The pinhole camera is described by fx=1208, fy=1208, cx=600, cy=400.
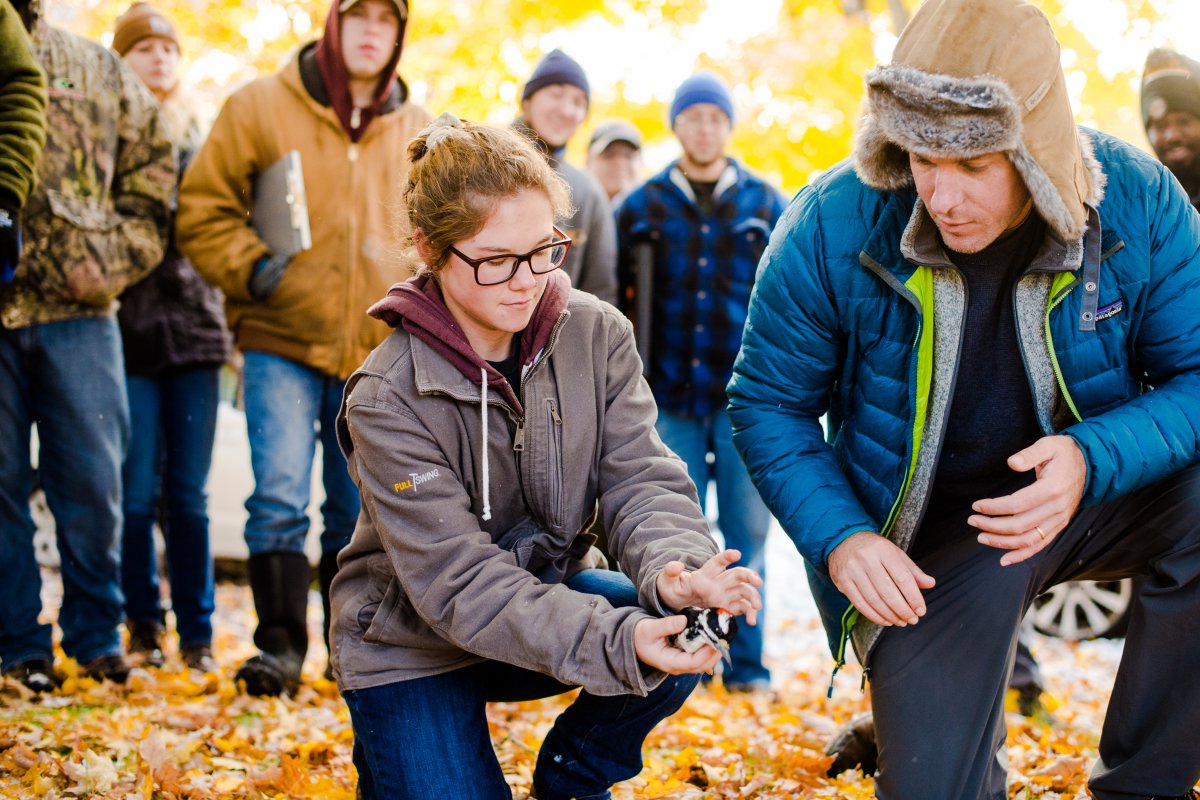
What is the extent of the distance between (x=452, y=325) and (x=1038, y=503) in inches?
55.4

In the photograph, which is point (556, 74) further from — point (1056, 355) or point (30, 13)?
point (1056, 355)

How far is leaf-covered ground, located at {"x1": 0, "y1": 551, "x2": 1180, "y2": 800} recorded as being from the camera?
3424 millimetres

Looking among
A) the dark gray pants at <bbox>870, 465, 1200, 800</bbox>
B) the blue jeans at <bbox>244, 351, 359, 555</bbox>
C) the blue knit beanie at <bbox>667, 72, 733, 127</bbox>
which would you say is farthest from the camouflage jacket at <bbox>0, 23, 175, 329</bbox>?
the dark gray pants at <bbox>870, 465, 1200, 800</bbox>

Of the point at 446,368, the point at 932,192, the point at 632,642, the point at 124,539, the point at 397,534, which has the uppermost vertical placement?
the point at 932,192

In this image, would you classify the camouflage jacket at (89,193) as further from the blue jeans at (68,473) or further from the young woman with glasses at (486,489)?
the young woman with glasses at (486,489)

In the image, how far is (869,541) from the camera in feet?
9.29

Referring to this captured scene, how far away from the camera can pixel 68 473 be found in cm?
448

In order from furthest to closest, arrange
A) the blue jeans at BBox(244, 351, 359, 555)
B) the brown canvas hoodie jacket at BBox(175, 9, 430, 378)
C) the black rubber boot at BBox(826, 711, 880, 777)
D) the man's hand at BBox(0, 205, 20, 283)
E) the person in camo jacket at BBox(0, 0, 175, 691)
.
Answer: the brown canvas hoodie jacket at BBox(175, 9, 430, 378) < the blue jeans at BBox(244, 351, 359, 555) < the person in camo jacket at BBox(0, 0, 175, 691) < the man's hand at BBox(0, 205, 20, 283) < the black rubber boot at BBox(826, 711, 880, 777)

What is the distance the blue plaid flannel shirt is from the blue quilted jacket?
2318 mm

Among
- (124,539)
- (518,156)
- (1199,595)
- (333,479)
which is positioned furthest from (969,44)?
(124,539)

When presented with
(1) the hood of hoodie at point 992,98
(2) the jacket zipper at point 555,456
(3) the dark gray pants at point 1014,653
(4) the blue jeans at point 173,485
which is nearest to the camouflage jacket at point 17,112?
(4) the blue jeans at point 173,485

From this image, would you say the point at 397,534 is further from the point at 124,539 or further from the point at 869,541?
the point at 124,539

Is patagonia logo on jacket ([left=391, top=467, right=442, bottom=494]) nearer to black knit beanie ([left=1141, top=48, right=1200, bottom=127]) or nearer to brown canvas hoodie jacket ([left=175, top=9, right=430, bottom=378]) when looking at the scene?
brown canvas hoodie jacket ([left=175, top=9, right=430, bottom=378])

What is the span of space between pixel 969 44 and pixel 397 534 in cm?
172
